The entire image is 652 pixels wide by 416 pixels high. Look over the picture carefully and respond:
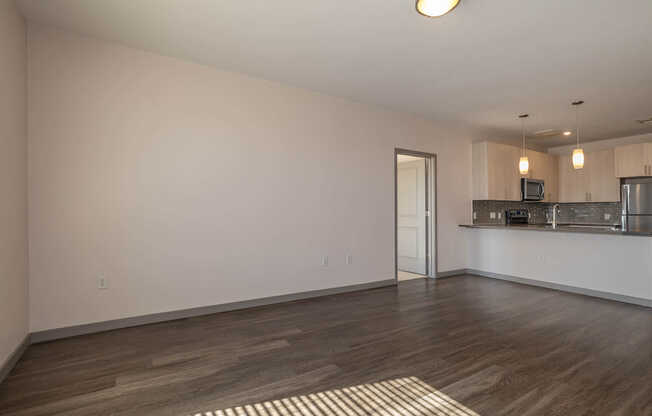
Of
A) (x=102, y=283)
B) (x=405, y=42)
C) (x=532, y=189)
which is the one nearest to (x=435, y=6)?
(x=405, y=42)

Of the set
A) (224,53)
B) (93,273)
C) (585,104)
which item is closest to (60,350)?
(93,273)

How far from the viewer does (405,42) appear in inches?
120

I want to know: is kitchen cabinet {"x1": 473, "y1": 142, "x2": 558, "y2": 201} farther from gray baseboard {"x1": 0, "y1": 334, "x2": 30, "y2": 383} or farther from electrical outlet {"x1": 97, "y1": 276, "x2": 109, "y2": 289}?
gray baseboard {"x1": 0, "y1": 334, "x2": 30, "y2": 383}

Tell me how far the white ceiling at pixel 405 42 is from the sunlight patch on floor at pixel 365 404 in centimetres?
280

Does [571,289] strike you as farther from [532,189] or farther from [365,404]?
[365,404]

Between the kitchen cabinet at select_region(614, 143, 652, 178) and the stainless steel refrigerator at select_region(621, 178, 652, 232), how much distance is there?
0.23 meters

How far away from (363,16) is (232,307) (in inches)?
129

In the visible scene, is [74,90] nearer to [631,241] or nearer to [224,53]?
[224,53]

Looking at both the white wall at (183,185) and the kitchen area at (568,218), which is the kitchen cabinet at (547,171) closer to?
the kitchen area at (568,218)

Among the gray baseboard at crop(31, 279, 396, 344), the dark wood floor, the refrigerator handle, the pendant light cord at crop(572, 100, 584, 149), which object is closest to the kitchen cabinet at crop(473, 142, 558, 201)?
the pendant light cord at crop(572, 100, 584, 149)

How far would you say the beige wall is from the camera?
7.41ft

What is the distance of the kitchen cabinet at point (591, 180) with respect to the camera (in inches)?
253

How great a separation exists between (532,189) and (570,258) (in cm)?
247

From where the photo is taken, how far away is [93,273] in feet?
9.93
